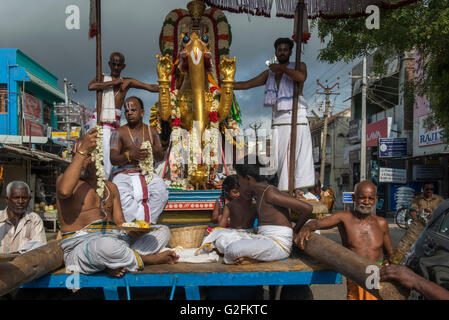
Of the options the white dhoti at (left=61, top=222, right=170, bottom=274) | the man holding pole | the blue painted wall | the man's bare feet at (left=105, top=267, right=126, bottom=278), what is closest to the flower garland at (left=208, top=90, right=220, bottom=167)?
the man holding pole

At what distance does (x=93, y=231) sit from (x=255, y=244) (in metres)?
1.25

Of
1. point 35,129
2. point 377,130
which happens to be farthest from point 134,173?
point 377,130

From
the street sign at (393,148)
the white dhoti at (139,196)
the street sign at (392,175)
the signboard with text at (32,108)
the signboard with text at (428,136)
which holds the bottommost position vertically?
the street sign at (392,175)

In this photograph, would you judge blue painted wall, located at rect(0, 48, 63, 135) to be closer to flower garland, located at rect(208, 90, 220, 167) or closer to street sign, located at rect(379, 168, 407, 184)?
flower garland, located at rect(208, 90, 220, 167)

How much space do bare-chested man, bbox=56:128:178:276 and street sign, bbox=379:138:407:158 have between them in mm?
16383

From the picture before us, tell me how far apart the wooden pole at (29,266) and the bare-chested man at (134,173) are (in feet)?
3.18

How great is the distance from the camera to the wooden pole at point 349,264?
7.18 feet

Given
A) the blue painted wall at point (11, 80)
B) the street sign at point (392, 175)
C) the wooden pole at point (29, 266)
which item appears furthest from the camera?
the street sign at point (392, 175)

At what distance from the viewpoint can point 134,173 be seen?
3.92m

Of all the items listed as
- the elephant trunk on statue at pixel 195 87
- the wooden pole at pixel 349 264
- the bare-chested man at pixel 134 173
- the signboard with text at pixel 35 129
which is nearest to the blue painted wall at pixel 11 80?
the signboard with text at pixel 35 129

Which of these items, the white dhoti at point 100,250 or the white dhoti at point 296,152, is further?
the white dhoti at point 296,152

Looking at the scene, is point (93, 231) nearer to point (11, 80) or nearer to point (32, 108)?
point (11, 80)

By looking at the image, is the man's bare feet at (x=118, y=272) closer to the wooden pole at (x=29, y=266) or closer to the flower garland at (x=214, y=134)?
the wooden pole at (x=29, y=266)

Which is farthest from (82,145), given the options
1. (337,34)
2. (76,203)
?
(337,34)
